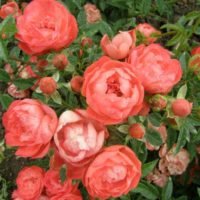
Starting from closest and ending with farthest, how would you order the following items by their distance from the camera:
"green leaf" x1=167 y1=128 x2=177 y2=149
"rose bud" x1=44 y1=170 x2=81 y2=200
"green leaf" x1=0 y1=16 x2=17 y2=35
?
"green leaf" x1=0 y1=16 x2=17 y2=35
"rose bud" x1=44 y1=170 x2=81 y2=200
"green leaf" x1=167 y1=128 x2=177 y2=149

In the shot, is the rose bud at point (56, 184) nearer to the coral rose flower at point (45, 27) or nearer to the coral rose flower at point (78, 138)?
the coral rose flower at point (78, 138)

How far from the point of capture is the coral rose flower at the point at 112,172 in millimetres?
1141

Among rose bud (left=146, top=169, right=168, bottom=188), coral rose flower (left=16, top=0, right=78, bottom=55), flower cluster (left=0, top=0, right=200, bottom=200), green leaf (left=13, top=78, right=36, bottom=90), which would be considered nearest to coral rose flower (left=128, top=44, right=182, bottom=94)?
flower cluster (left=0, top=0, right=200, bottom=200)

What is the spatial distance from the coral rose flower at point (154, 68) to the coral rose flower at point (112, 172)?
0.63 feet

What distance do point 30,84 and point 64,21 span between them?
34 cm

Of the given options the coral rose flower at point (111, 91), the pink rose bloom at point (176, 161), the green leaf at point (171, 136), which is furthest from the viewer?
the pink rose bloom at point (176, 161)

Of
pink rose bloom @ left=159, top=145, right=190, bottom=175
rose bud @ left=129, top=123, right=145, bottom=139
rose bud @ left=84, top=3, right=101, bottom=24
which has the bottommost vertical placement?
pink rose bloom @ left=159, top=145, right=190, bottom=175

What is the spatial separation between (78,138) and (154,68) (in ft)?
0.96

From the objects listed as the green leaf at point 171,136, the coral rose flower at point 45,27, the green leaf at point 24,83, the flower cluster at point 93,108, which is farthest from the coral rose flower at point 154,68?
the green leaf at point 24,83

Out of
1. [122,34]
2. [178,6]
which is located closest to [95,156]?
[122,34]

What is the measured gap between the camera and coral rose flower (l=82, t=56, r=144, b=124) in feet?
3.59

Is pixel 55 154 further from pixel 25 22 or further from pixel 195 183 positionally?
pixel 195 183

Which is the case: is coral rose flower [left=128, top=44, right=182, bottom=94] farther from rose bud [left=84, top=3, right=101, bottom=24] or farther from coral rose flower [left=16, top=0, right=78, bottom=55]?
rose bud [left=84, top=3, right=101, bottom=24]

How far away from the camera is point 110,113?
1.09 m
